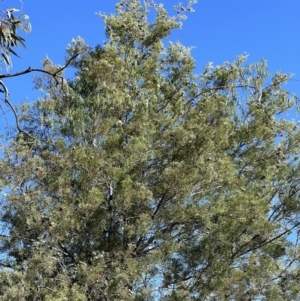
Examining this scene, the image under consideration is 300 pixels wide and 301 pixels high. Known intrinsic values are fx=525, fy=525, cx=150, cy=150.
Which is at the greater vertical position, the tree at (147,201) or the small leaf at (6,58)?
the tree at (147,201)

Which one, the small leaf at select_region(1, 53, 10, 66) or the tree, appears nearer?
the small leaf at select_region(1, 53, 10, 66)

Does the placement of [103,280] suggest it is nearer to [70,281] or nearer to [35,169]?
[70,281]

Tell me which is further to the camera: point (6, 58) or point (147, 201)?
point (147, 201)

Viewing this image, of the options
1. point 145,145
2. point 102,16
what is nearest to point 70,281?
point 145,145

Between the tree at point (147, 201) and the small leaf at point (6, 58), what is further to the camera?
the tree at point (147, 201)

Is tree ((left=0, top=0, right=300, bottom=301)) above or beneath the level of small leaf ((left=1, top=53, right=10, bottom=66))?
above

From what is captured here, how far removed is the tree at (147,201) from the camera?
489 centimetres

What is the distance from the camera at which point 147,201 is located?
5.14 m

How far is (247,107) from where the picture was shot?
5770mm

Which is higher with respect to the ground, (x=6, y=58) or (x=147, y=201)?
(x=147, y=201)

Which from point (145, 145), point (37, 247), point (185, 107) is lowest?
point (37, 247)

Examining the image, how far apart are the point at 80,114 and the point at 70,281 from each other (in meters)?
1.81

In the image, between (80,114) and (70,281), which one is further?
(80,114)

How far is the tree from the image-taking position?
16.0ft
